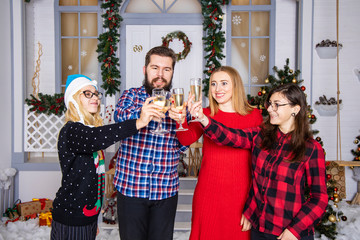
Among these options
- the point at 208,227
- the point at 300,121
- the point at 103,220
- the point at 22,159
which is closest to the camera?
the point at 300,121

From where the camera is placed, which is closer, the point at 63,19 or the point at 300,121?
the point at 300,121

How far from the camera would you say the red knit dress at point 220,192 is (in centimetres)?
164

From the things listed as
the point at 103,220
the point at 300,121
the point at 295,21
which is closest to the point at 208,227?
the point at 300,121

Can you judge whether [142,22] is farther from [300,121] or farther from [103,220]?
[300,121]

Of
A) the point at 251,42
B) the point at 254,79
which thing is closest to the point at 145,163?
the point at 254,79

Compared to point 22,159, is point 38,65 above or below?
above

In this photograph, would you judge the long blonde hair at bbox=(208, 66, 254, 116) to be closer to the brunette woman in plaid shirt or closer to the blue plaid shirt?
the brunette woman in plaid shirt

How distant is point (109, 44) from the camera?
13.9 feet

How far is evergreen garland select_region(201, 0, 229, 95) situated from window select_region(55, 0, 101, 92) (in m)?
1.72

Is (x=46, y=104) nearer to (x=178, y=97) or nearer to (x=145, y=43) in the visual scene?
(x=145, y=43)

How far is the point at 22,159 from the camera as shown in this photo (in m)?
4.15

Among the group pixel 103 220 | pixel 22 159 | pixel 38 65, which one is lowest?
pixel 103 220

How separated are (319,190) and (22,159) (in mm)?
3995

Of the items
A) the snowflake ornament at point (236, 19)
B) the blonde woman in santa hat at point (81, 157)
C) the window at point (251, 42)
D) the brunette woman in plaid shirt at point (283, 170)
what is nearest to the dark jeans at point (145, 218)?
the blonde woman in santa hat at point (81, 157)
